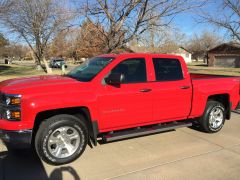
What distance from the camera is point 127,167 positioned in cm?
457

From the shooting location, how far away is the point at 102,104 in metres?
4.85

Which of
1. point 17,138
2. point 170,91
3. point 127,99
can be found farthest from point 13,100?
point 170,91

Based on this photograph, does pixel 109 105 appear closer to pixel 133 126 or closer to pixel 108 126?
pixel 108 126

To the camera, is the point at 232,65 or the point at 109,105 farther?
the point at 232,65

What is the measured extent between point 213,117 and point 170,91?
1548 mm

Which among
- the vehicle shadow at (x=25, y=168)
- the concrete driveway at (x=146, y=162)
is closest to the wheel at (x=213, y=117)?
the concrete driveway at (x=146, y=162)

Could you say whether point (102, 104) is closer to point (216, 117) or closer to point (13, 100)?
point (13, 100)

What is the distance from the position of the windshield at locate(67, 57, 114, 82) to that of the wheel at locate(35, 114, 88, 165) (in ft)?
2.68

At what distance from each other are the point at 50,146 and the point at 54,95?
2.72 ft

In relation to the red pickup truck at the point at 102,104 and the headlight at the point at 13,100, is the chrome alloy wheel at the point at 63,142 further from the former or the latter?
the headlight at the point at 13,100

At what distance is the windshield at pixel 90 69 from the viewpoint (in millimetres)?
5090

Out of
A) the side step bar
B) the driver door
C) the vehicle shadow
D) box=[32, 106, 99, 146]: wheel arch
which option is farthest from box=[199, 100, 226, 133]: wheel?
the vehicle shadow

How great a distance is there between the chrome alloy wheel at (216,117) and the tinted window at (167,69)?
1.27 m

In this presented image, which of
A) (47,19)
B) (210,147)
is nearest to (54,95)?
(210,147)
